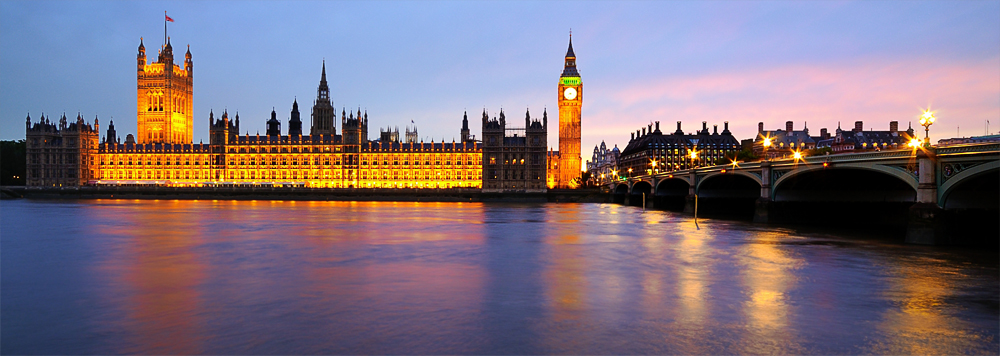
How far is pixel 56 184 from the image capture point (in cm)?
14850

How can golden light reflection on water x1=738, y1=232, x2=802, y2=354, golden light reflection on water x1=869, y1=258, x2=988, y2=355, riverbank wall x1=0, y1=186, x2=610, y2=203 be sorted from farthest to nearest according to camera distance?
riverbank wall x1=0, y1=186, x2=610, y2=203
golden light reflection on water x1=738, y1=232, x2=802, y2=354
golden light reflection on water x1=869, y1=258, x2=988, y2=355

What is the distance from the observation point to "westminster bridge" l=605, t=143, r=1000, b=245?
101 feet

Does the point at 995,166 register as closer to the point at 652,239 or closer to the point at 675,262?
the point at 675,262

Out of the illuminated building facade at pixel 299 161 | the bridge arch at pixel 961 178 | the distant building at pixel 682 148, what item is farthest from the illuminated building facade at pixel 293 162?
the bridge arch at pixel 961 178

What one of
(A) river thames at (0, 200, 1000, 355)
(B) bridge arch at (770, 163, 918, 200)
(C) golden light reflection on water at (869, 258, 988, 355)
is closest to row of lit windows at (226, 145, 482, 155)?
(B) bridge arch at (770, 163, 918, 200)

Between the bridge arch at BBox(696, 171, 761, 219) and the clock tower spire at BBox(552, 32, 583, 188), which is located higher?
the clock tower spire at BBox(552, 32, 583, 188)

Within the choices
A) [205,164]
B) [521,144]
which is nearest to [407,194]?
[521,144]

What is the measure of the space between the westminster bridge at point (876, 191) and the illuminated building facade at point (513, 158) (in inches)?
2045

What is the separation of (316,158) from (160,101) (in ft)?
183

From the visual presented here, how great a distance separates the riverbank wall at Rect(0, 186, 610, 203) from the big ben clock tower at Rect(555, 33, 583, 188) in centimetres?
3248

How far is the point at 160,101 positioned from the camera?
17262 centimetres

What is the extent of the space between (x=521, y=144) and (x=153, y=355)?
128m

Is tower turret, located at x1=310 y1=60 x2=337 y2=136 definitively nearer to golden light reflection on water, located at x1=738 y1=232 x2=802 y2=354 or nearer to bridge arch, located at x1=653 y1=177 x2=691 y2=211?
bridge arch, located at x1=653 y1=177 x2=691 y2=211

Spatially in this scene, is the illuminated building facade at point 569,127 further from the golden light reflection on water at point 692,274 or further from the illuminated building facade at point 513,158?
the golden light reflection on water at point 692,274
